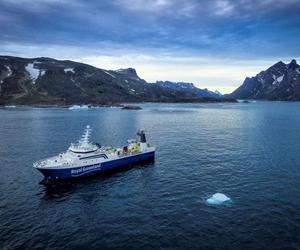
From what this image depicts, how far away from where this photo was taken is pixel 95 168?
73.0 metres

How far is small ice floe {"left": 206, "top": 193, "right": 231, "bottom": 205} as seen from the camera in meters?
54.1

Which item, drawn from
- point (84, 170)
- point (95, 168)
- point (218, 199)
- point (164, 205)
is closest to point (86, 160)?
point (84, 170)

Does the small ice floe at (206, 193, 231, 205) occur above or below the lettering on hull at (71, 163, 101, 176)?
below

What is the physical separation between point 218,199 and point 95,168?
30.8 meters

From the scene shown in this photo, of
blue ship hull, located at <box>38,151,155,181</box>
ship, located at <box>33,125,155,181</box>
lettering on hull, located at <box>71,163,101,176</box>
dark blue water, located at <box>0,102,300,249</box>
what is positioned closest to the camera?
dark blue water, located at <box>0,102,300,249</box>

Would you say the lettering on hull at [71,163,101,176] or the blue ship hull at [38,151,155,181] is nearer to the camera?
the blue ship hull at [38,151,155,181]

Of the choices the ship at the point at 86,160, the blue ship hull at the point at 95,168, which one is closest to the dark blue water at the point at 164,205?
the blue ship hull at the point at 95,168

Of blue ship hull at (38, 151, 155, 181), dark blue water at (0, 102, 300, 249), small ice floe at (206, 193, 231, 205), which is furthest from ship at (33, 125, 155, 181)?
small ice floe at (206, 193, 231, 205)

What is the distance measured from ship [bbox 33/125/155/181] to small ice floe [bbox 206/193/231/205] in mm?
29382

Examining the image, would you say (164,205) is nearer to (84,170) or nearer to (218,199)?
(218,199)

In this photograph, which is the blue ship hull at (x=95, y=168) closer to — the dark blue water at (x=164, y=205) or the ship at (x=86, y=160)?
the ship at (x=86, y=160)

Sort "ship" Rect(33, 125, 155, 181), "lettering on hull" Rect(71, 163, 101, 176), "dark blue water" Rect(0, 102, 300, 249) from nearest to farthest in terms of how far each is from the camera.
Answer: "dark blue water" Rect(0, 102, 300, 249)
"ship" Rect(33, 125, 155, 181)
"lettering on hull" Rect(71, 163, 101, 176)

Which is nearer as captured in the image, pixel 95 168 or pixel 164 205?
pixel 164 205

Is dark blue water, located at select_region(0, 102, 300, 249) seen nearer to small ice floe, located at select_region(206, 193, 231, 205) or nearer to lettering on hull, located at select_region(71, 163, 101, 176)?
small ice floe, located at select_region(206, 193, 231, 205)
